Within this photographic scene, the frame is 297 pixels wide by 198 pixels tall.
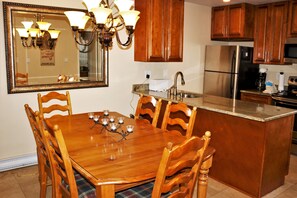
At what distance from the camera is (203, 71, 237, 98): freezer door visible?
4.79 metres

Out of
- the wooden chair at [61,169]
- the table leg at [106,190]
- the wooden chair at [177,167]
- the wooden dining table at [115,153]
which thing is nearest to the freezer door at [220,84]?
the wooden dining table at [115,153]

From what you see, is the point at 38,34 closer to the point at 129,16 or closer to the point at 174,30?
the point at 129,16

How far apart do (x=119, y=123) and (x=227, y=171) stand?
1380 millimetres

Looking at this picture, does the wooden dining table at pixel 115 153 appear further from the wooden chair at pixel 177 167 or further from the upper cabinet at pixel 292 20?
the upper cabinet at pixel 292 20

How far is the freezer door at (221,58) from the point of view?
4.70m

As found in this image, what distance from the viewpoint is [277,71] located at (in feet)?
16.1

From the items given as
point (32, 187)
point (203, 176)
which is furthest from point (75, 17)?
point (32, 187)

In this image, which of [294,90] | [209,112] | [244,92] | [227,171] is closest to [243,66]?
[244,92]

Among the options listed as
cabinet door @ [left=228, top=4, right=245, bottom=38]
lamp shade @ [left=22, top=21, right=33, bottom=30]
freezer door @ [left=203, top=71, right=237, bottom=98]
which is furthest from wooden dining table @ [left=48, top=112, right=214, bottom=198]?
cabinet door @ [left=228, top=4, right=245, bottom=38]

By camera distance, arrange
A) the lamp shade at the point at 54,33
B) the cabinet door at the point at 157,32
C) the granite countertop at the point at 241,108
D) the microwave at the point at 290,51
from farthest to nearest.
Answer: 1. the microwave at the point at 290,51
2. the cabinet door at the point at 157,32
3. the lamp shade at the point at 54,33
4. the granite countertop at the point at 241,108

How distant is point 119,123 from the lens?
263 centimetres

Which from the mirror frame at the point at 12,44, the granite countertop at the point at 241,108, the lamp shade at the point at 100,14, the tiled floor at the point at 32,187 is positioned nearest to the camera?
the lamp shade at the point at 100,14

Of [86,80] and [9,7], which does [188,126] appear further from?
[9,7]

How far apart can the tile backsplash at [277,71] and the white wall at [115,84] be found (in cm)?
121
